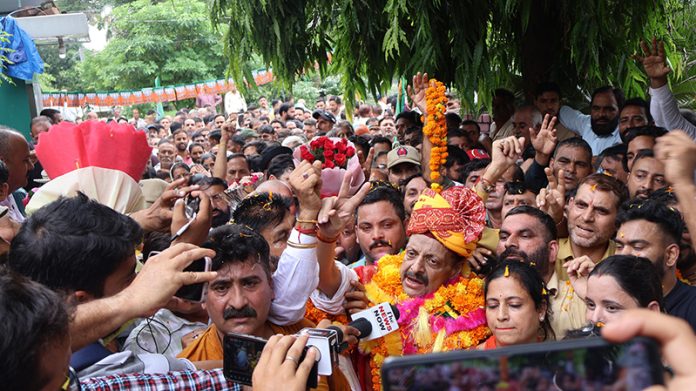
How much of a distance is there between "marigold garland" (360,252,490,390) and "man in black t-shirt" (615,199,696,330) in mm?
797

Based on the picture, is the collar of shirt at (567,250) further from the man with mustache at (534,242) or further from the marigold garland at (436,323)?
the marigold garland at (436,323)

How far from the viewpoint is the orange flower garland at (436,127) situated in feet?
13.7

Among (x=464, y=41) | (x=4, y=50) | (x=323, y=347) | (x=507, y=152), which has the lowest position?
(x=323, y=347)

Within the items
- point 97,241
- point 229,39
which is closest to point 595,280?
point 97,241

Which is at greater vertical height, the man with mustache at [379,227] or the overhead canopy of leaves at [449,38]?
the overhead canopy of leaves at [449,38]

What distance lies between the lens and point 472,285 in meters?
3.44

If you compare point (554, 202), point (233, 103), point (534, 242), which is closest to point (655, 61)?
point (554, 202)

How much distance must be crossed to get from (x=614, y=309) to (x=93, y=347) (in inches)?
77.6

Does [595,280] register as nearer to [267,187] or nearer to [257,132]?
[267,187]

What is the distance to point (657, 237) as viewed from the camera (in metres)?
3.57

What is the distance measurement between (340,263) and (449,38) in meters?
3.49

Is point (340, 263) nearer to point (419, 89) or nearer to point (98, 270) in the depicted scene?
point (98, 270)

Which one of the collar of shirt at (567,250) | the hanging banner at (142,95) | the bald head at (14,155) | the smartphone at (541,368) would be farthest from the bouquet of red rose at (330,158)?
the hanging banner at (142,95)

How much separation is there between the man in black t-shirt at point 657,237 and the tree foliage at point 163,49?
872 inches
